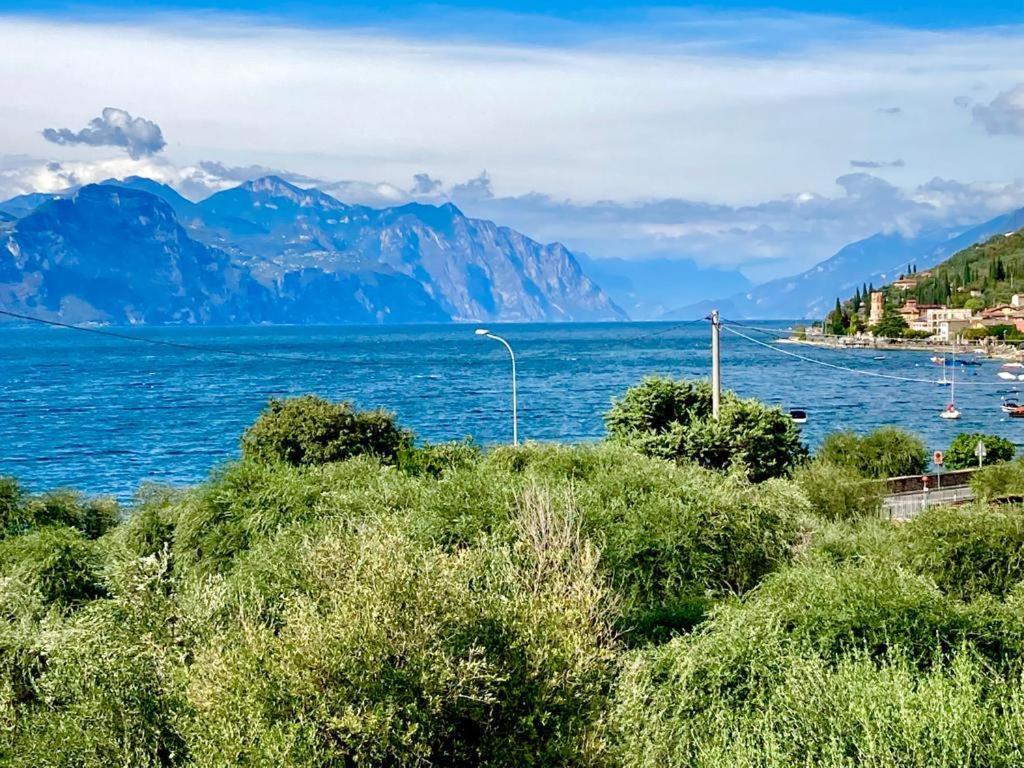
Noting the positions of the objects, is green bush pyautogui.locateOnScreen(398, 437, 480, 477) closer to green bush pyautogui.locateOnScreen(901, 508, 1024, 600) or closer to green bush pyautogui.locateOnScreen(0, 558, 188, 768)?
green bush pyautogui.locateOnScreen(901, 508, 1024, 600)

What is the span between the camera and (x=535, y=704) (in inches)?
545

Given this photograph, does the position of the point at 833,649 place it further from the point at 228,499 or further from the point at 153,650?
the point at 228,499

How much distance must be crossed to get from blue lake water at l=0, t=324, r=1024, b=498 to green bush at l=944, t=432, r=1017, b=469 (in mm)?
20120

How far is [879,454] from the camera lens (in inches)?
2124

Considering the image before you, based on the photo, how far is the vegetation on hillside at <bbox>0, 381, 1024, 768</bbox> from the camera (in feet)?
41.4

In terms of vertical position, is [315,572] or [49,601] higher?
[315,572]

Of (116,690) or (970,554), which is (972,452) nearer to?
(970,554)

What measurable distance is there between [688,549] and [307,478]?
438 inches

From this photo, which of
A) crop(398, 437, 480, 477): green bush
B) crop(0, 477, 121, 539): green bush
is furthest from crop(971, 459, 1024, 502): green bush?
crop(0, 477, 121, 539): green bush

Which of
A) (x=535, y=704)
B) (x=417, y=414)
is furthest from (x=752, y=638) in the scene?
(x=417, y=414)

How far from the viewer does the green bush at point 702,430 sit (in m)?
39.4

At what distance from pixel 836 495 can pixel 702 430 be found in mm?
5006

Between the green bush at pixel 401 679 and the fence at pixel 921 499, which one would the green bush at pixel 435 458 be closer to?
the fence at pixel 921 499

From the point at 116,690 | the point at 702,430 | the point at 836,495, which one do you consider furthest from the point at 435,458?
the point at 116,690
